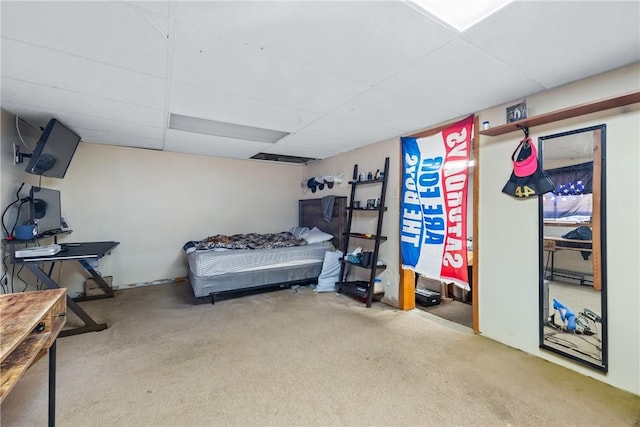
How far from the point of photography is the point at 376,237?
142 inches

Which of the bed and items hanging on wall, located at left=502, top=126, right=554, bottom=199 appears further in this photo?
the bed

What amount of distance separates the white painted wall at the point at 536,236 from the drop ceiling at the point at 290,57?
186mm

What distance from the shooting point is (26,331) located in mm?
1062

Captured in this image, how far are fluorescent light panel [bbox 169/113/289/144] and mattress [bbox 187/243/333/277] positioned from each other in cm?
163

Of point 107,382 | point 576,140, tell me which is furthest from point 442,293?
point 107,382

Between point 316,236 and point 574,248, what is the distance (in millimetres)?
3322

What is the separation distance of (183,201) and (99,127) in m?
1.80

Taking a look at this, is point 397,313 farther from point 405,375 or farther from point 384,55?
point 384,55

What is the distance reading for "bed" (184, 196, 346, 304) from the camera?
3592mm

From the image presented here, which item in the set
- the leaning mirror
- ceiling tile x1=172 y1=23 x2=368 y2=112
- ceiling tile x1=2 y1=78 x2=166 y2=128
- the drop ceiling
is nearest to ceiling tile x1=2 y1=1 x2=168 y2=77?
the drop ceiling

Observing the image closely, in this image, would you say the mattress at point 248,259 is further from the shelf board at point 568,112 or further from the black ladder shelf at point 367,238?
the shelf board at point 568,112

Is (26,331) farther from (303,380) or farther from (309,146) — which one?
(309,146)

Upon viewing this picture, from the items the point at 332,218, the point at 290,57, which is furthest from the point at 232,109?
the point at 332,218

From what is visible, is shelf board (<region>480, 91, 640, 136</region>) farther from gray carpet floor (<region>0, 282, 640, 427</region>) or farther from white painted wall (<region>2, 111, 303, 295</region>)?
white painted wall (<region>2, 111, 303, 295</region>)
